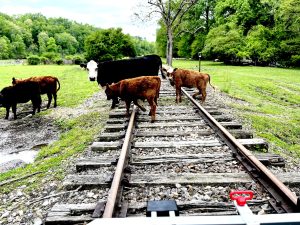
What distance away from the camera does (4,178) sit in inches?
200

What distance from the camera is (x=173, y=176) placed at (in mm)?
3934

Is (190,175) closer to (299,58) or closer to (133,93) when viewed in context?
(133,93)

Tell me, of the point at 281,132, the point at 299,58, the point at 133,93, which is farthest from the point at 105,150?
the point at 299,58

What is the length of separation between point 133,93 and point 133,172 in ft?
10.3

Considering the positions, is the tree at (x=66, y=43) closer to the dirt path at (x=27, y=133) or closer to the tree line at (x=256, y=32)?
the tree line at (x=256, y=32)

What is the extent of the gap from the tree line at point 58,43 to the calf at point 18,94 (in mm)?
19315

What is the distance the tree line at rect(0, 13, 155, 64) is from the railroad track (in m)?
24.6

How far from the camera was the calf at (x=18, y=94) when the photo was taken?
990 centimetres

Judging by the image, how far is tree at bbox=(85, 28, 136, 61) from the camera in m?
29.4

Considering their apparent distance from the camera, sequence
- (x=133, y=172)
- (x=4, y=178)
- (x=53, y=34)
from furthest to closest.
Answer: (x=53, y=34) → (x=4, y=178) → (x=133, y=172)

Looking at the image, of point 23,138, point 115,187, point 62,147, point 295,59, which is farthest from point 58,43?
point 115,187

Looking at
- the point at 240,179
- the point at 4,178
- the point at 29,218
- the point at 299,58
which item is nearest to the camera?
the point at 29,218

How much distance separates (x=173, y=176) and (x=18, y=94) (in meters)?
7.86

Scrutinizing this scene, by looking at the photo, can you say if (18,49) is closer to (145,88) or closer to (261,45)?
(261,45)
